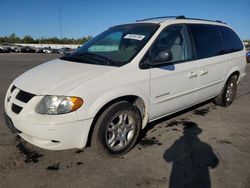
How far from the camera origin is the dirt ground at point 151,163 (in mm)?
2805

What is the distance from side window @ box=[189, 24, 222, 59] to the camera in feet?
14.4

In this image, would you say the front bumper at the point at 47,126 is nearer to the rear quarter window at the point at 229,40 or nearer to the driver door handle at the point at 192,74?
the driver door handle at the point at 192,74

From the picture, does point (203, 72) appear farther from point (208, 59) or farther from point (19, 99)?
point (19, 99)

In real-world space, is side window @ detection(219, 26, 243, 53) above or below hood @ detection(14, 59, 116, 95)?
above

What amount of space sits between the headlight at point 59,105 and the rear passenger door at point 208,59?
242 centimetres

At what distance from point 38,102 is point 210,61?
3141 millimetres

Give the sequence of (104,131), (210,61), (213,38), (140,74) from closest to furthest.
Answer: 1. (104,131)
2. (140,74)
3. (210,61)
4. (213,38)

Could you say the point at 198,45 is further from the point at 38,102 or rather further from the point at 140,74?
the point at 38,102

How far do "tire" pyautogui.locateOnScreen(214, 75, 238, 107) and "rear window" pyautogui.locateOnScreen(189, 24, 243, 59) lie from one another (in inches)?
26.2

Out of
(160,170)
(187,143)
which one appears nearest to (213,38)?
(187,143)

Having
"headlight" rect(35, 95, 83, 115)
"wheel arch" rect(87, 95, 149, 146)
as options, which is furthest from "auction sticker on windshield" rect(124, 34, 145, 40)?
"headlight" rect(35, 95, 83, 115)

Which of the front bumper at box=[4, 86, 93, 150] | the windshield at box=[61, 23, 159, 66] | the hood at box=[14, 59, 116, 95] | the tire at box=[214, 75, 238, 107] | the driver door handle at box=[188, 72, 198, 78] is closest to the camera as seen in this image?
the front bumper at box=[4, 86, 93, 150]

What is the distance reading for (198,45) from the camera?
437 cm

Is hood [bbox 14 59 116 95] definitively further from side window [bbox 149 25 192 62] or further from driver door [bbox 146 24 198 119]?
side window [bbox 149 25 192 62]
